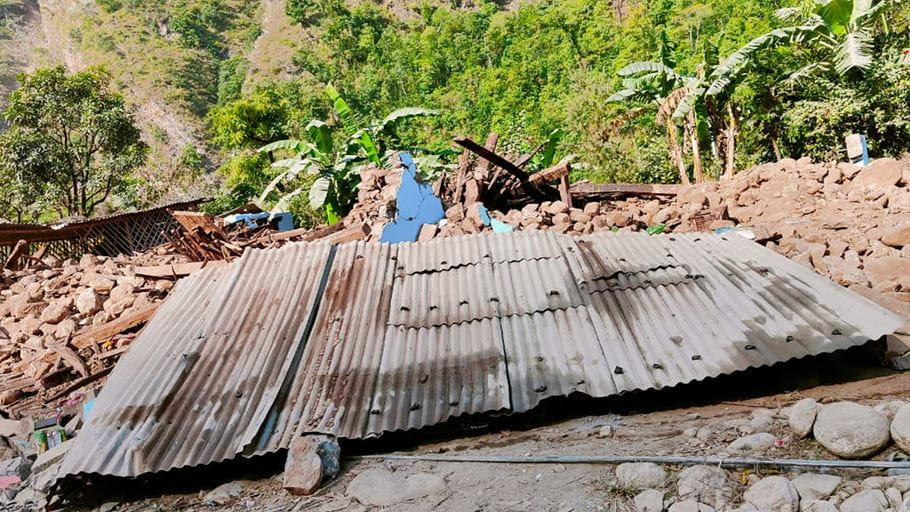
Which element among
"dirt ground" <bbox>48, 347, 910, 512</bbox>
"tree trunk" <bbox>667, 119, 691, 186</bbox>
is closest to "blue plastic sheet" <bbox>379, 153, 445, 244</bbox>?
"dirt ground" <bbox>48, 347, 910, 512</bbox>

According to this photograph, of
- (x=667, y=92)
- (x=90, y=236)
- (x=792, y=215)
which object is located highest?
(x=667, y=92)

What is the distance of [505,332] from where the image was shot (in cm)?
439

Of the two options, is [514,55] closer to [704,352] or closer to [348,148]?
[348,148]

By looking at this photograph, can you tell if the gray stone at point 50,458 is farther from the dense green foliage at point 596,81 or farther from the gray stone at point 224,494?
the dense green foliage at point 596,81

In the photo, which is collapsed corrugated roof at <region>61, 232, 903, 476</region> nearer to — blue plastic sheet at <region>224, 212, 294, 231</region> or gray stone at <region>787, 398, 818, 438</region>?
gray stone at <region>787, 398, 818, 438</region>

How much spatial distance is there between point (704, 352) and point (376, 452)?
238 cm

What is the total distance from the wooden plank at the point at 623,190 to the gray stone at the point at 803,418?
24.3 ft

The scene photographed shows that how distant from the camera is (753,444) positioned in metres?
3.20

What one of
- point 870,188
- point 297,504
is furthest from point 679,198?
point 297,504

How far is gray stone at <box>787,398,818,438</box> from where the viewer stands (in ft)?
10.5

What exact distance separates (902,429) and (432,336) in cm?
291

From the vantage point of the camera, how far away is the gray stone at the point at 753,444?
3.17m

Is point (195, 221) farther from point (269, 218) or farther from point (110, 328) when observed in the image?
point (269, 218)

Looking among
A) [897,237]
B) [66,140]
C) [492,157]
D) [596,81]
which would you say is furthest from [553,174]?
[66,140]
